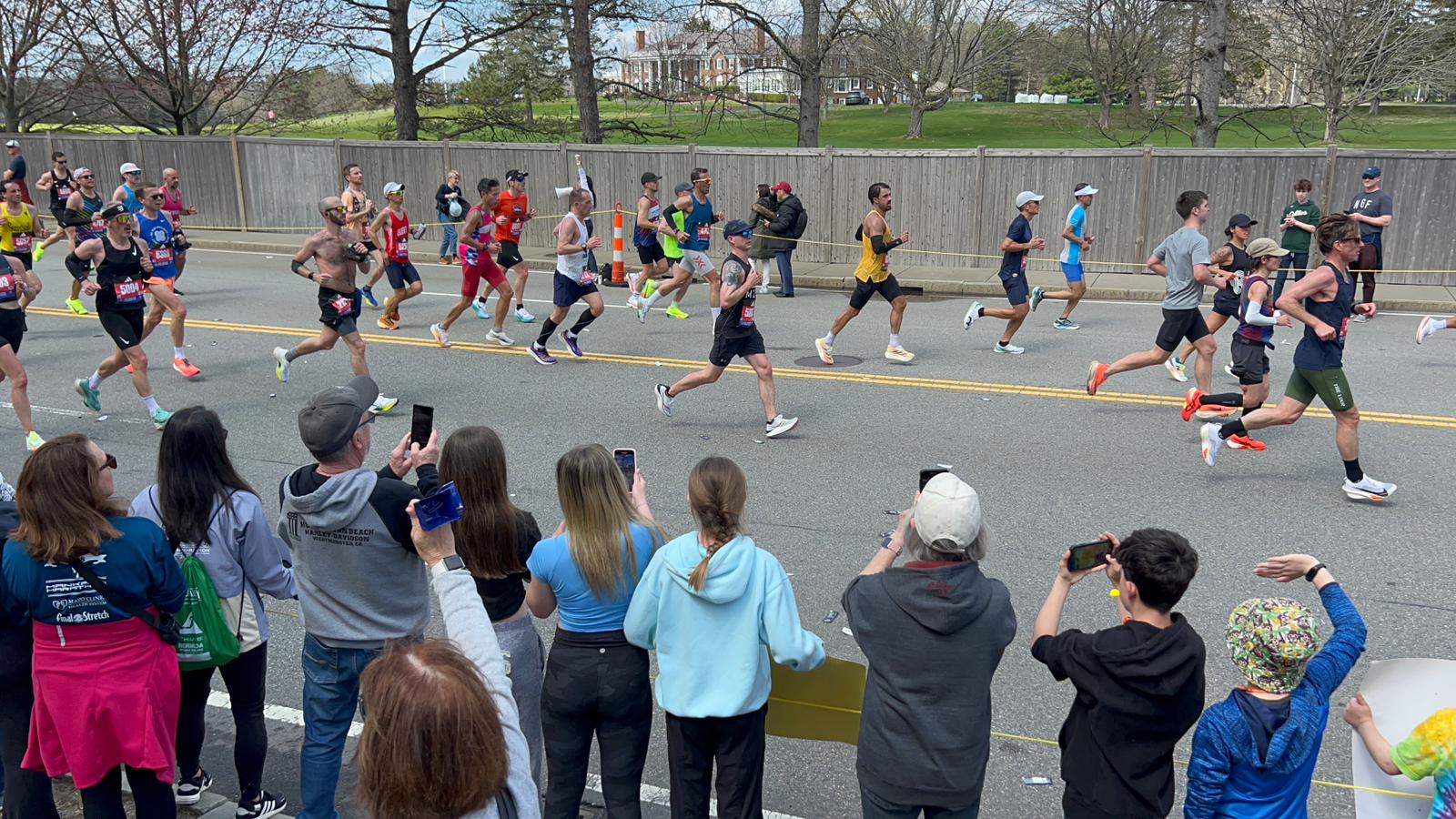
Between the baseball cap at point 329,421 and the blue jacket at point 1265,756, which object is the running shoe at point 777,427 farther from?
the blue jacket at point 1265,756

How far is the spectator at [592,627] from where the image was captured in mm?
3738

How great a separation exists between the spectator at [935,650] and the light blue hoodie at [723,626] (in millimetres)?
271

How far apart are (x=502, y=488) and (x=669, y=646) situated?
3.01 feet

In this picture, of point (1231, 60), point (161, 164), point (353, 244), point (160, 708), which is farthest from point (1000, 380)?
point (1231, 60)

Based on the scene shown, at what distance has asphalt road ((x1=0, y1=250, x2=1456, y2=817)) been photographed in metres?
5.47

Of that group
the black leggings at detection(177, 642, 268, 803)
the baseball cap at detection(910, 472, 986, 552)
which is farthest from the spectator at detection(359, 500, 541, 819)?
the black leggings at detection(177, 642, 268, 803)

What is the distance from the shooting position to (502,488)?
4102 millimetres

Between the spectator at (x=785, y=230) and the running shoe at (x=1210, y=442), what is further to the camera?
the spectator at (x=785, y=230)

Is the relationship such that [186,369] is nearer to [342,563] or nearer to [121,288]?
[121,288]

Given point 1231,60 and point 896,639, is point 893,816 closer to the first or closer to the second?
point 896,639

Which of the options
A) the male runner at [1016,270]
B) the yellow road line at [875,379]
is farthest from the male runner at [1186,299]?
the male runner at [1016,270]

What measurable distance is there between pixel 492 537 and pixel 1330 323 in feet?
20.8

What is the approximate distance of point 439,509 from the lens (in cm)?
335

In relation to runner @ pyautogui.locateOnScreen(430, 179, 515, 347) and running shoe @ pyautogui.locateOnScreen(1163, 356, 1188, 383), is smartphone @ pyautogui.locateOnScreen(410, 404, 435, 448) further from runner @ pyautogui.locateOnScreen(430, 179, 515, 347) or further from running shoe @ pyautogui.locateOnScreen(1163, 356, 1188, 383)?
runner @ pyautogui.locateOnScreen(430, 179, 515, 347)
